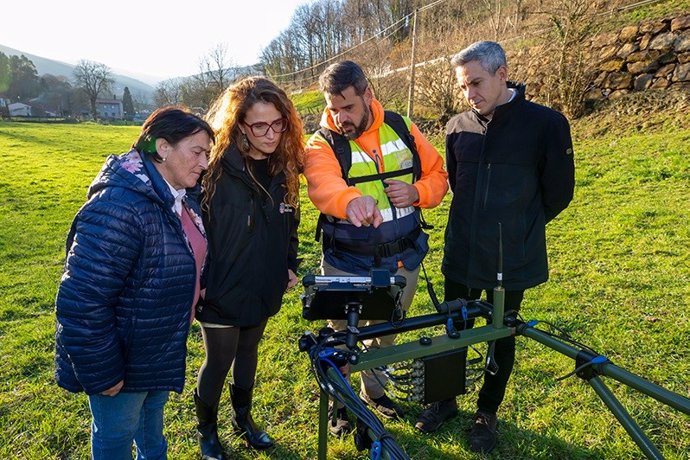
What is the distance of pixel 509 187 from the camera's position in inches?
104

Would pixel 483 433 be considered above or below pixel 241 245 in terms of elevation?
below

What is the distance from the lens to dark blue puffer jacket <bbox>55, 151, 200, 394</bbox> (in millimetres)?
1729

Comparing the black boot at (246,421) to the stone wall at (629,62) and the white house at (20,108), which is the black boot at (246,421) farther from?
the white house at (20,108)

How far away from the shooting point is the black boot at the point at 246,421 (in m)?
3.00

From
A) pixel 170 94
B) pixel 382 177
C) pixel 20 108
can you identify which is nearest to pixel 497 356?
pixel 382 177

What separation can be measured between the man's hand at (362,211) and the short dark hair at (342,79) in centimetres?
61

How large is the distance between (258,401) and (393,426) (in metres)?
1.03

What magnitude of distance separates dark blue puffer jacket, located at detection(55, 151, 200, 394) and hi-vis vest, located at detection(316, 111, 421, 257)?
96 centimetres

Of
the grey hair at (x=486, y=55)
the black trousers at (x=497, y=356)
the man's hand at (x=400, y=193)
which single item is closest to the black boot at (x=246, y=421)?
the black trousers at (x=497, y=356)

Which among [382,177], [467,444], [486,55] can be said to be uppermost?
[486,55]

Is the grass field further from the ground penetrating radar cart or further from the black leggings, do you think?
the ground penetrating radar cart

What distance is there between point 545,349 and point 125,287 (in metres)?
3.45

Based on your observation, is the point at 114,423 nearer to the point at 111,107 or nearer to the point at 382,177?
the point at 382,177

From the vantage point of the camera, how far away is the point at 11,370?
4125 mm
